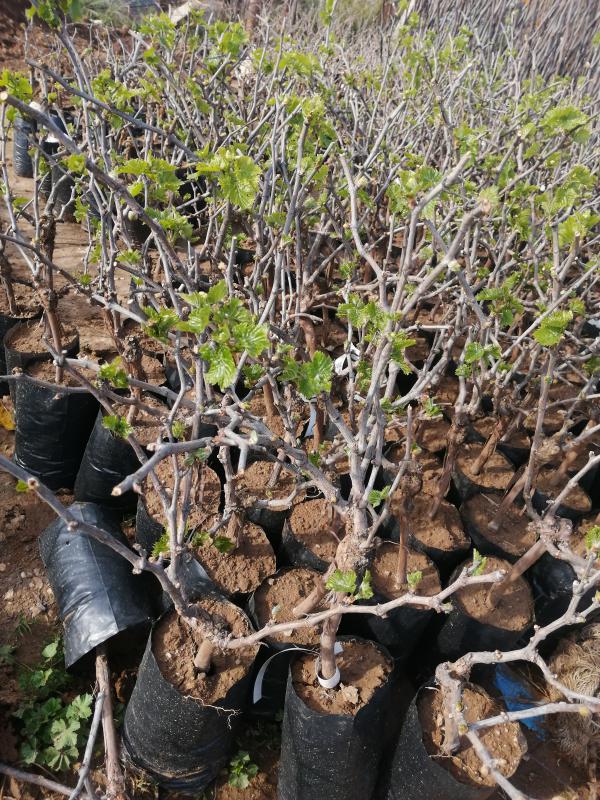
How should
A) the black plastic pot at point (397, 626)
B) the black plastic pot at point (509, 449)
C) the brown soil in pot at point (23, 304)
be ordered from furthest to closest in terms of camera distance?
the brown soil in pot at point (23, 304) < the black plastic pot at point (509, 449) < the black plastic pot at point (397, 626)

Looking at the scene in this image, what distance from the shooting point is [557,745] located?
214 cm

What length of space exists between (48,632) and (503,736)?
5.71ft

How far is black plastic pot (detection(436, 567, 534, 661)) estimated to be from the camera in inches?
81.0

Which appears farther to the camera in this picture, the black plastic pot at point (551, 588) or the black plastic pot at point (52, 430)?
the black plastic pot at point (52, 430)

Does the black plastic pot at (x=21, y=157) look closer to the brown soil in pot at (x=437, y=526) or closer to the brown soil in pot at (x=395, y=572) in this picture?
the brown soil in pot at (x=437, y=526)

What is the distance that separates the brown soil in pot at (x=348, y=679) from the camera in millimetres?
1689

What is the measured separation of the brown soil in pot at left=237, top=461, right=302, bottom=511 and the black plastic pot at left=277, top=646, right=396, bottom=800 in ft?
2.60

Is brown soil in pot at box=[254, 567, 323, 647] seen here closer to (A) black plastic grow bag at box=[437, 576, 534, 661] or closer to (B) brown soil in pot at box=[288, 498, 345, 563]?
(B) brown soil in pot at box=[288, 498, 345, 563]

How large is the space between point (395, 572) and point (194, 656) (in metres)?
0.83

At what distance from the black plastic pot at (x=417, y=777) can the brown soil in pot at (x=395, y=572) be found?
16.5 inches

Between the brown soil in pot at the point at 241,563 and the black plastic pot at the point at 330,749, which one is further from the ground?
the brown soil in pot at the point at 241,563

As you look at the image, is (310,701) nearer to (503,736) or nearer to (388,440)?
(503,736)

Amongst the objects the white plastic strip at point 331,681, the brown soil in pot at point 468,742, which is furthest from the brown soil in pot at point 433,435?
the white plastic strip at point 331,681

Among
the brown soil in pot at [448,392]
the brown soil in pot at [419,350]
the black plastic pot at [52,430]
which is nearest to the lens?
the black plastic pot at [52,430]
